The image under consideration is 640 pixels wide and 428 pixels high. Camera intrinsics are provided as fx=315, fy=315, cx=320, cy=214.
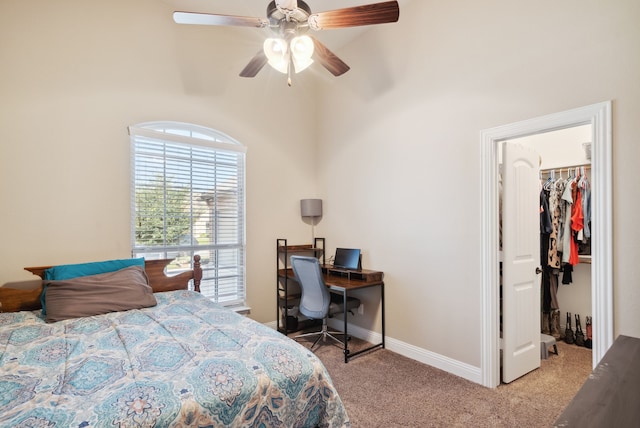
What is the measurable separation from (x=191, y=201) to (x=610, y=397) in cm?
331

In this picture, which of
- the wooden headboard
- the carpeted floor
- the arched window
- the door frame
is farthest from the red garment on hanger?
the wooden headboard

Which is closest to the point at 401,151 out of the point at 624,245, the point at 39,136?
the point at 624,245

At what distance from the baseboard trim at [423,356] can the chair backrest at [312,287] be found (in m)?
0.74

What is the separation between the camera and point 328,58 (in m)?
2.37

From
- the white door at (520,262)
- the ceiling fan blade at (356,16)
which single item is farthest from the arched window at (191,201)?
the white door at (520,262)

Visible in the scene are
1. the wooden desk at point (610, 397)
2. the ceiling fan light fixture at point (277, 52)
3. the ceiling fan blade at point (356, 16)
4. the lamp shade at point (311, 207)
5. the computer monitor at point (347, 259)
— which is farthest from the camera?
the lamp shade at point (311, 207)

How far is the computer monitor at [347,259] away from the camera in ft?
11.7

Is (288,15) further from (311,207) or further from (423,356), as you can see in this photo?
(423,356)

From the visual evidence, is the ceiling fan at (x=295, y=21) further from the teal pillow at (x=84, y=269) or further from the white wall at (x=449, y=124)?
the teal pillow at (x=84, y=269)

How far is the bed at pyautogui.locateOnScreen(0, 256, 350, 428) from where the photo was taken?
1073 millimetres

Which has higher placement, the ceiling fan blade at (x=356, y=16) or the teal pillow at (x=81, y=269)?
the ceiling fan blade at (x=356, y=16)

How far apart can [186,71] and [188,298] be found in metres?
2.30

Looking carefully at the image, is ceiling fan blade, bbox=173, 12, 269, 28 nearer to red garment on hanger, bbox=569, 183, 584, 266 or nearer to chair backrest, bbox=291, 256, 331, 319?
chair backrest, bbox=291, 256, 331, 319

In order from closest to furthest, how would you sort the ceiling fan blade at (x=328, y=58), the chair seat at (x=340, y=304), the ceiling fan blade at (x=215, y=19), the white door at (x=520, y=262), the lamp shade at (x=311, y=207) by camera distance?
the ceiling fan blade at (x=215, y=19)
the ceiling fan blade at (x=328, y=58)
the white door at (x=520, y=262)
the chair seat at (x=340, y=304)
the lamp shade at (x=311, y=207)
